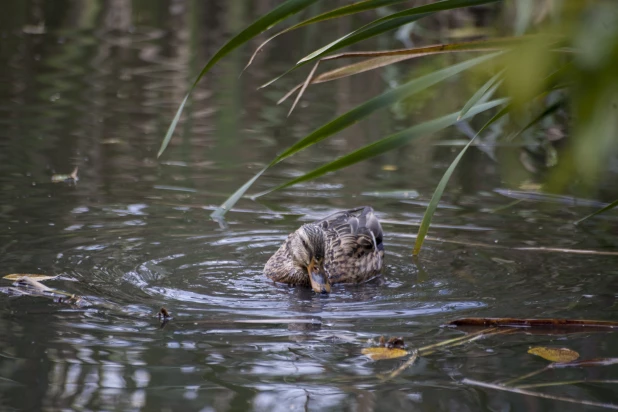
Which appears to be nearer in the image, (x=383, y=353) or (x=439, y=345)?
(x=383, y=353)

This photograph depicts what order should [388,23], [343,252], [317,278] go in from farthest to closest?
1. [343,252]
2. [317,278]
3. [388,23]

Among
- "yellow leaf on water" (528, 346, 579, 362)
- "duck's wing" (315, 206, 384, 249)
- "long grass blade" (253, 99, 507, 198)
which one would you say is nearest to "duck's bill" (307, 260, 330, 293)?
"duck's wing" (315, 206, 384, 249)

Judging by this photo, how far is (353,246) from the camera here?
613 centimetres

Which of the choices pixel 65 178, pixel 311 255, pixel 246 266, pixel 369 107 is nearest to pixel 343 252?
pixel 311 255

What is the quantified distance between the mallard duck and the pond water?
5.6 inches

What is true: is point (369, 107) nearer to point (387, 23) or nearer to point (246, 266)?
point (387, 23)

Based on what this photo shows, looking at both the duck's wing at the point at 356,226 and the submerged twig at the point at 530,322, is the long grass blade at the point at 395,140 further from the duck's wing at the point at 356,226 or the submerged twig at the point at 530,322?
the duck's wing at the point at 356,226

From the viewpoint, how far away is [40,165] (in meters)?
7.82

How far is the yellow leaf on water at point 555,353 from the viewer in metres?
3.91

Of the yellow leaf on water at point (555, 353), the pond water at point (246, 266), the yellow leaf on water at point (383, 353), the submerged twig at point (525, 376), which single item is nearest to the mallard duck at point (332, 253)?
the pond water at point (246, 266)

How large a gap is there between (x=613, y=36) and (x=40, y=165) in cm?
752

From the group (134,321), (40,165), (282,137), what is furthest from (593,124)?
(282,137)

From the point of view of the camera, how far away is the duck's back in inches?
233

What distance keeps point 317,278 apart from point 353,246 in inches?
25.7
